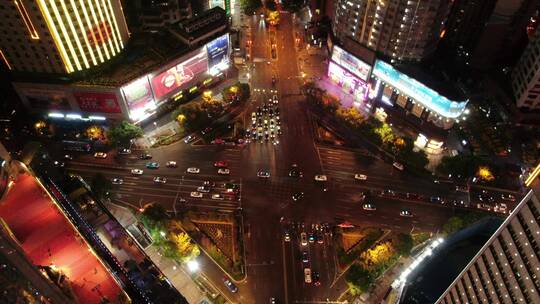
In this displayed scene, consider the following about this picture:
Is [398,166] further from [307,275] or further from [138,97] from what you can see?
[138,97]

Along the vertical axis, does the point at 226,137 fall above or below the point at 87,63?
below

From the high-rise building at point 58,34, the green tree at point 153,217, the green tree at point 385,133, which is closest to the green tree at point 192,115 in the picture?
the high-rise building at point 58,34

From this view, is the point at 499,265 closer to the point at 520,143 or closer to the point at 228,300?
the point at 228,300

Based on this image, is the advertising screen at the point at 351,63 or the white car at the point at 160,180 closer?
the white car at the point at 160,180

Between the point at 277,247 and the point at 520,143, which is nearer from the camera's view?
the point at 277,247

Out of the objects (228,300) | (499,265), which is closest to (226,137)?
(228,300)

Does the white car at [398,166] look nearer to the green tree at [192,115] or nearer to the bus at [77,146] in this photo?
the green tree at [192,115]

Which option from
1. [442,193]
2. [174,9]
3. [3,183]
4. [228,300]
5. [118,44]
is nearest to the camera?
[3,183]
